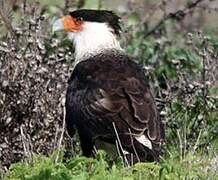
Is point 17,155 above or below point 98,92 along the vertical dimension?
below

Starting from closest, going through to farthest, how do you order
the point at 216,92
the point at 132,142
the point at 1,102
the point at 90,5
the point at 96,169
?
the point at 96,169, the point at 132,142, the point at 1,102, the point at 216,92, the point at 90,5

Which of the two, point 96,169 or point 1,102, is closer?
point 96,169

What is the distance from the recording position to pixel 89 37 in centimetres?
852

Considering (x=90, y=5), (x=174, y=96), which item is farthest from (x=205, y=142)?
(x=90, y=5)

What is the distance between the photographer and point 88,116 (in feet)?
24.4

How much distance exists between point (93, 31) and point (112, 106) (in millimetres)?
1345

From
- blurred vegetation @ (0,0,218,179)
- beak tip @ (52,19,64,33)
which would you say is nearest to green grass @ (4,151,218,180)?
blurred vegetation @ (0,0,218,179)

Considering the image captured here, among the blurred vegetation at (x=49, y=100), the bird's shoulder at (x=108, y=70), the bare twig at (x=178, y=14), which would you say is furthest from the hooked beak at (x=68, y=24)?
the bare twig at (x=178, y=14)

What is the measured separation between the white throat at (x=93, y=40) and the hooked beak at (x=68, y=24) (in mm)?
54

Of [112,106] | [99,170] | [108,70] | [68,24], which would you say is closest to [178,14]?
[68,24]

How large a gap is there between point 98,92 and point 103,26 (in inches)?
44.7

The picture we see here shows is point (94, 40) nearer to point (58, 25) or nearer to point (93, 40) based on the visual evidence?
point (93, 40)

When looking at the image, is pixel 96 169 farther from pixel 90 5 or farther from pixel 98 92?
pixel 90 5

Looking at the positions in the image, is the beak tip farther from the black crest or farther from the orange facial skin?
the black crest
